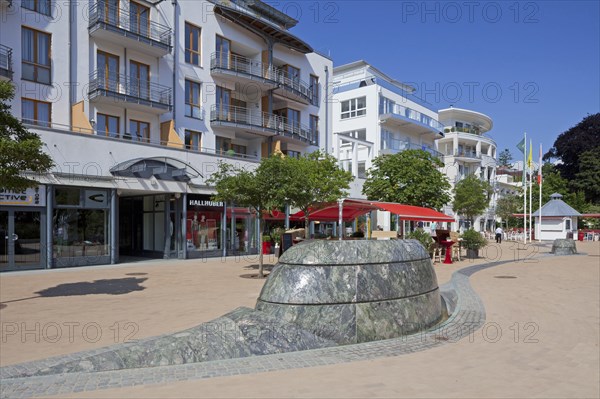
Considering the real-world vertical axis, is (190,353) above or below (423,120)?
below

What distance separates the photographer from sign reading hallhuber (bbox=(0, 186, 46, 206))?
54.9 ft

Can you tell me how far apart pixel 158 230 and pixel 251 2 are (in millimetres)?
17703

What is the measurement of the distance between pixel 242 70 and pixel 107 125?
31.7ft

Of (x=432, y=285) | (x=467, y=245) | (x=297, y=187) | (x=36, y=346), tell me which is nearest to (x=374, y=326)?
(x=432, y=285)

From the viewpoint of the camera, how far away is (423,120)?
177 feet

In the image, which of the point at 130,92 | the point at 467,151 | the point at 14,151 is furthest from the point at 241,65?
the point at 467,151

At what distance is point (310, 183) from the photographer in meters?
16.8

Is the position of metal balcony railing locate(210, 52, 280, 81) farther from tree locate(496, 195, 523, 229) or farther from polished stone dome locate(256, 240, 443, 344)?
tree locate(496, 195, 523, 229)

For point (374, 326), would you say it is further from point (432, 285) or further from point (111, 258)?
point (111, 258)

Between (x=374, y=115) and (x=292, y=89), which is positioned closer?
(x=292, y=89)

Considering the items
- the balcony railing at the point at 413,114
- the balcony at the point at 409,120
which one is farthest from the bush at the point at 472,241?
the balcony railing at the point at 413,114

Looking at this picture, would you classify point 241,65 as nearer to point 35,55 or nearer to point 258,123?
point 258,123

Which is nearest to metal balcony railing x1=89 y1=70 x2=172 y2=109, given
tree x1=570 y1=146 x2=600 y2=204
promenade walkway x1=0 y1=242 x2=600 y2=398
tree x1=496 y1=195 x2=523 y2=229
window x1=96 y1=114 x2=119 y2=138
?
window x1=96 y1=114 x2=119 y2=138

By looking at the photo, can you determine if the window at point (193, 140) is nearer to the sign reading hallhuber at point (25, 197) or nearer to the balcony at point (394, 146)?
the sign reading hallhuber at point (25, 197)
